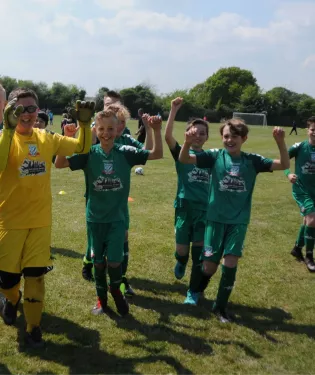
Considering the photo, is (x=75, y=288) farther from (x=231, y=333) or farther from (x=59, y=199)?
(x=59, y=199)

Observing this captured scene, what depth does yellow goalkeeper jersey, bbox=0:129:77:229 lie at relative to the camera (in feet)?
12.1

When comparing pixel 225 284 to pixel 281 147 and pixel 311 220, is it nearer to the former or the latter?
pixel 281 147

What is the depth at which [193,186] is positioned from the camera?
5.04 metres

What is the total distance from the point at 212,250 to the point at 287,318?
110 centimetres

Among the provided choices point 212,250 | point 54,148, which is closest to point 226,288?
point 212,250

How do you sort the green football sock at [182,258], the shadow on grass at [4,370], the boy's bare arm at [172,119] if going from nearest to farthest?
the shadow on grass at [4,370]
the boy's bare arm at [172,119]
the green football sock at [182,258]

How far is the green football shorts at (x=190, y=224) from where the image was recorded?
503cm

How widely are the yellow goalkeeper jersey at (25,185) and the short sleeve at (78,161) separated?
43 cm

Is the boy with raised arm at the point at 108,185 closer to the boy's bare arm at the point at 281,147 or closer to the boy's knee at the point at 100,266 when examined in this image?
the boy's knee at the point at 100,266

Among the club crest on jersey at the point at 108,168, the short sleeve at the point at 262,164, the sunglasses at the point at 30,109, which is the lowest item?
the club crest on jersey at the point at 108,168

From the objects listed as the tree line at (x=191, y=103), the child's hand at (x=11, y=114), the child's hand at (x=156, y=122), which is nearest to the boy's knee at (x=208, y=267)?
the child's hand at (x=156, y=122)

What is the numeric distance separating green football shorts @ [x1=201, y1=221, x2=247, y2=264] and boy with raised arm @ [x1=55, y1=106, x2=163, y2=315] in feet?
2.96

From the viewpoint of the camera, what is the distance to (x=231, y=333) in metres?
4.20

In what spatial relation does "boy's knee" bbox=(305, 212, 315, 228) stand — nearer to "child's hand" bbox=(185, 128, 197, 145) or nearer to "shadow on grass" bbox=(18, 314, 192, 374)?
"child's hand" bbox=(185, 128, 197, 145)
